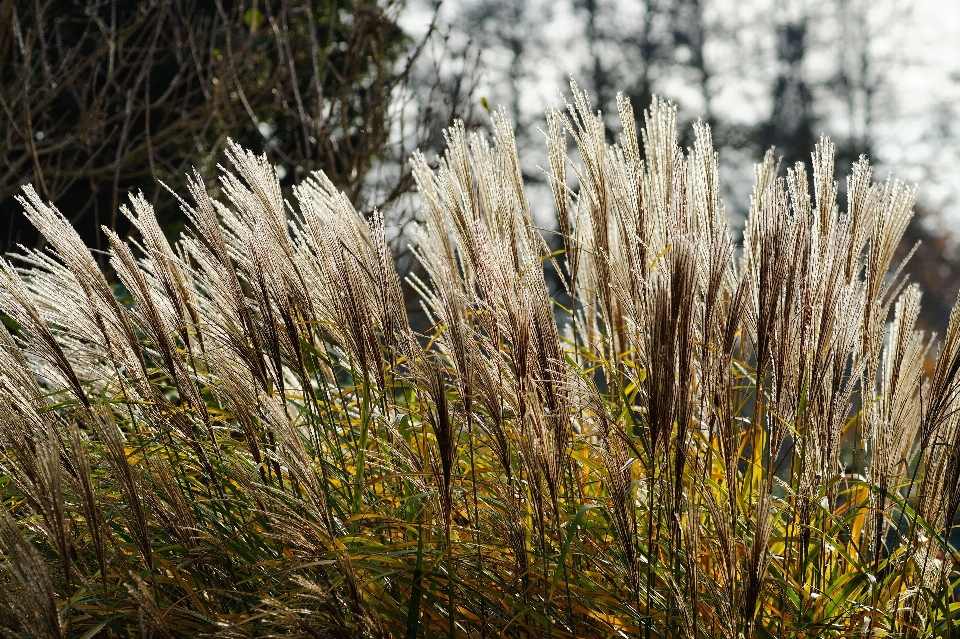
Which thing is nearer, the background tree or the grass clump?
the grass clump

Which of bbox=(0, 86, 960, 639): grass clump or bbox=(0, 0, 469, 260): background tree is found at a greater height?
bbox=(0, 0, 469, 260): background tree

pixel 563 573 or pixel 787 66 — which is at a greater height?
pixel 787 66

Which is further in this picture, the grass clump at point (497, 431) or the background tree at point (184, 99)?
the background tree at point (184, 99)

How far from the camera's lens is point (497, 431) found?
5.57 feet

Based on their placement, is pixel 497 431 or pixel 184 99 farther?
pixel 184 99

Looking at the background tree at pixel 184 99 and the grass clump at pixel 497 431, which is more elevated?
the background tree at pixel 184 99

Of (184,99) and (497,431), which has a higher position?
(184,99)

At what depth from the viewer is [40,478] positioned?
5.21ft

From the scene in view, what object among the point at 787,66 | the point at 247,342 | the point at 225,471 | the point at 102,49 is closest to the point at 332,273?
the point at 247,342

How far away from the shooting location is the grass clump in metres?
1.65

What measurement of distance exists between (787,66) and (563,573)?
59.7 ft

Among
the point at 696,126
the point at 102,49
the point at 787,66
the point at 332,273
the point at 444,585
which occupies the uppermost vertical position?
the point at 787,66

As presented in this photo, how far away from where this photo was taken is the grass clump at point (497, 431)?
165 cm

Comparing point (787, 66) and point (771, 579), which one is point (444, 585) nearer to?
point (771, 579)
